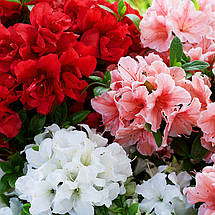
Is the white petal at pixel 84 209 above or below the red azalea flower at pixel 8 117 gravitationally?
below

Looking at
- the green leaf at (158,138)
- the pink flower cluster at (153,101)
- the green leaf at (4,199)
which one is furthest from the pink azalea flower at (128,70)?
the green leaf at (4,199)

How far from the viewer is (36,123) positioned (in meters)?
0.75

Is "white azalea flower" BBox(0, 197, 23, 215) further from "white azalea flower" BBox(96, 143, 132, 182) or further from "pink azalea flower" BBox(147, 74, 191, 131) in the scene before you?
"pink azalea flower" BBox(147, 74, 191, 131)

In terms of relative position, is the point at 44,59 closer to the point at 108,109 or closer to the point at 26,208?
the point at 108,109

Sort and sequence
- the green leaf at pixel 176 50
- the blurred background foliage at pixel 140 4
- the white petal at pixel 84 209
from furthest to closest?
the blurred background foliage at pixel 140 4 → the green leaf at pixel 176 50 → the white petal at pixel 84 209

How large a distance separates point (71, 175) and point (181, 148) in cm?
26

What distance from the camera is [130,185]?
0.73 m

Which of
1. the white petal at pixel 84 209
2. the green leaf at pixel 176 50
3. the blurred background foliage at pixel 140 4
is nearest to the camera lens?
the white petal at pixel 84 209

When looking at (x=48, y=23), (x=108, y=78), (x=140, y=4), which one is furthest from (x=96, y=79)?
(x=140, y=4)

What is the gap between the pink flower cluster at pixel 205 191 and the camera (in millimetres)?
636

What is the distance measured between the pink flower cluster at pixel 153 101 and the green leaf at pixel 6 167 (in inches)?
8.0

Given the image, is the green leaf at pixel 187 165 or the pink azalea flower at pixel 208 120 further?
the green leaf at pixel 187 165

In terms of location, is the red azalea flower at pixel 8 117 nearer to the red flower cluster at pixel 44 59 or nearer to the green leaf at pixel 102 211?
the red flower cluster at pixel 44 59

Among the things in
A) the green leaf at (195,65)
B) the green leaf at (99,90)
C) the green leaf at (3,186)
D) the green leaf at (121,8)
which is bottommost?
the green leaf at (3,186)
